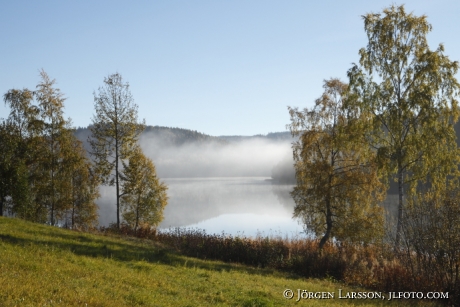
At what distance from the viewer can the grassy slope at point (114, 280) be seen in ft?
28.7

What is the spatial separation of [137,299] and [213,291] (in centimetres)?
303

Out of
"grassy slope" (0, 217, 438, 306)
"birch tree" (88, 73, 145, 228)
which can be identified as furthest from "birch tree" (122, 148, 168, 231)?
"grassy slope" (0, 217, 438, 306)

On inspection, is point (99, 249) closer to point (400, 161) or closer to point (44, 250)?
point (44, 250)

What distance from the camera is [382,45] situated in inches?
995

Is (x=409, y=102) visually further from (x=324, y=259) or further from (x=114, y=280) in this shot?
(x=114, y=280)

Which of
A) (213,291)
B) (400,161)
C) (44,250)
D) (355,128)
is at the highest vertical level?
(355,128)

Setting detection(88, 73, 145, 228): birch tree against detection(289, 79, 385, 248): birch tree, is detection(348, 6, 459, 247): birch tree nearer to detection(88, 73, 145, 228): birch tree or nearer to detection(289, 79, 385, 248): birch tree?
detection(289, 79, 385, 248): birch tree

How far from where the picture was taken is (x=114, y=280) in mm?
11070

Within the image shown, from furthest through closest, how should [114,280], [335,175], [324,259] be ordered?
[335,175], [324,259], [114,280]

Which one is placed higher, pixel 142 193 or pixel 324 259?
pixel 142 193

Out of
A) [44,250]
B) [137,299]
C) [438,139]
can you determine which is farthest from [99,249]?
[438,139]

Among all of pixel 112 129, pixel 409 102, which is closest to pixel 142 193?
pixel 112 129

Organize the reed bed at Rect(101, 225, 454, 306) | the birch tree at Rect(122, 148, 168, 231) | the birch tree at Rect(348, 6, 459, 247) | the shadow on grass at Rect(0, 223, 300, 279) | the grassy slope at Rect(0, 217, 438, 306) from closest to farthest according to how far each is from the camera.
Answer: the grassy slope at Rect(0, 217, 438, 306) < the shadow on grass at Rect(0, 223, 300, 279) < the reed bed at Rect(101, 225, 454, 306) < the birch tree at Rect(348, 6, 459, 247) < the birch tree at Rect(122, 148, 168, 231)

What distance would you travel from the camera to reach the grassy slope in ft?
28.7
